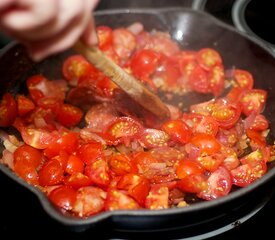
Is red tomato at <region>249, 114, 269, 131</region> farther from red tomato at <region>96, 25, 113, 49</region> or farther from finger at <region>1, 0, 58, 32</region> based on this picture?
finger at <region>1, 0, 58, 32</region>

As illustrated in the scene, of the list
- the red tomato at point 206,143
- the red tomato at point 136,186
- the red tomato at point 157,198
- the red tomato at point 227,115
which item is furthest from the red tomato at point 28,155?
the red tomato at point 227,115

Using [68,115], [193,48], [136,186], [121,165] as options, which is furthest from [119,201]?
[193,48]

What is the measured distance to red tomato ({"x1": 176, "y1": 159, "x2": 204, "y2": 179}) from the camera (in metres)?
1.59

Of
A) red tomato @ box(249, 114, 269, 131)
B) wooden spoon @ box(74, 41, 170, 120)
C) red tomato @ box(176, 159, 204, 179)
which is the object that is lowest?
red tomato @ box(176, 159, 204, 179)

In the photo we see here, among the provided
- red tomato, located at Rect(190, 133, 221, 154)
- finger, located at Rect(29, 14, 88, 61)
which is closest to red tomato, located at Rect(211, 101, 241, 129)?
red tomato, located at Rect(190, 133, 221, 154)

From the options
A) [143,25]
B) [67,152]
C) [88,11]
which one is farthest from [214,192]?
[143,25]

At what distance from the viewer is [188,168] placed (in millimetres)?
1602

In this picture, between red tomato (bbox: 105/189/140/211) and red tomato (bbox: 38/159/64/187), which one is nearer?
red tomato (bbox: 105/189/140/211)

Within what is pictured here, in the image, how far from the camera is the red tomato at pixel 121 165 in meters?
1.59

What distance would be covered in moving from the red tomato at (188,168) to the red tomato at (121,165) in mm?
169

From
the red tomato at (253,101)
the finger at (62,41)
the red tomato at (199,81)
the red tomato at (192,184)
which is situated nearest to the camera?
the finger at (62,41)

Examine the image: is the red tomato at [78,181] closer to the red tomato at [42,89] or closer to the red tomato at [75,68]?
the red tomato at [42,89]

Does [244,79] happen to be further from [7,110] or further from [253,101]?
[7,110]

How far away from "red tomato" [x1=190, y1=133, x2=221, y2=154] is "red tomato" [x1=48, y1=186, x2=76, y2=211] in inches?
21.0
